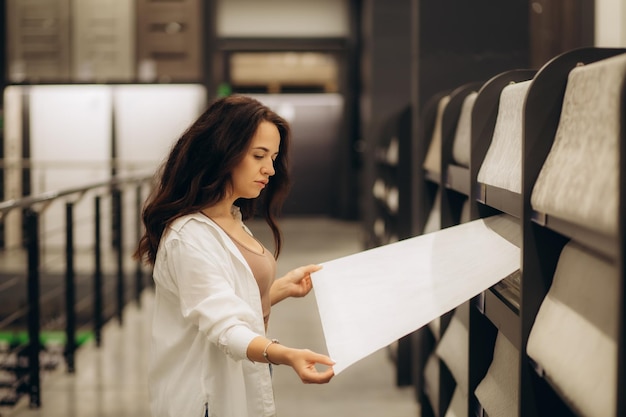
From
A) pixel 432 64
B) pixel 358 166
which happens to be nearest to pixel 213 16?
pixel 358 166

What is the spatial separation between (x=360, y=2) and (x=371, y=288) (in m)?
9.57

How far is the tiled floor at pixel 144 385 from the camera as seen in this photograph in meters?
3.72

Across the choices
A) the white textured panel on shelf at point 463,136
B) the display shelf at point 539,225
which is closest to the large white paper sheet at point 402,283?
the display shelf at point 539,225

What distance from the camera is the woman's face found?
1.91 m

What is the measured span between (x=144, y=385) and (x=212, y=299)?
252 cm

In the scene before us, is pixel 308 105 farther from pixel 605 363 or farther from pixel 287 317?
pixel 605 363

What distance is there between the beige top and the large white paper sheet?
0.37 ft

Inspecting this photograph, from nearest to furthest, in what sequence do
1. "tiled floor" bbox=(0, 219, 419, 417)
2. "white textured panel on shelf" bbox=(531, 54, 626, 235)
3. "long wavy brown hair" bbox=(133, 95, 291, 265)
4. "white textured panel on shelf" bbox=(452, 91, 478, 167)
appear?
"white textured panel on shelf" bbox=(531, 54, 626, 235), "long wavy brown hair" bbox=(133, 95, 291, 265), "white textured panel on shelf" bbox=(452, 91, 478, 167), "tiled floor" bbox=(0, 219, 419, 417)

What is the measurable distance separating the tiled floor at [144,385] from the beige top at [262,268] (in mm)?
1733

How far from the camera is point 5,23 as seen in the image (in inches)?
369

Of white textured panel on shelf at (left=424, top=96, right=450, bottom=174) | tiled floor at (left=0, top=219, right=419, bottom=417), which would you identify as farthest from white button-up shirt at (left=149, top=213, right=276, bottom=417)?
tiled floor at (left=0, top=219, right=419, bottom=417)

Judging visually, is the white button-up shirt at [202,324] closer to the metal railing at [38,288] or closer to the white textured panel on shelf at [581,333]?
the white textured panel on shelf at [581,333]

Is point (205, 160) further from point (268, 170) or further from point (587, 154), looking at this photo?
point (587, 154)

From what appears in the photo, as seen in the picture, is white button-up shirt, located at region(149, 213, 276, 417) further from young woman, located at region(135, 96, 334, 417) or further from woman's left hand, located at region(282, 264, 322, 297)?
woman's left hand, located at region(282, 264, 322, 297)
